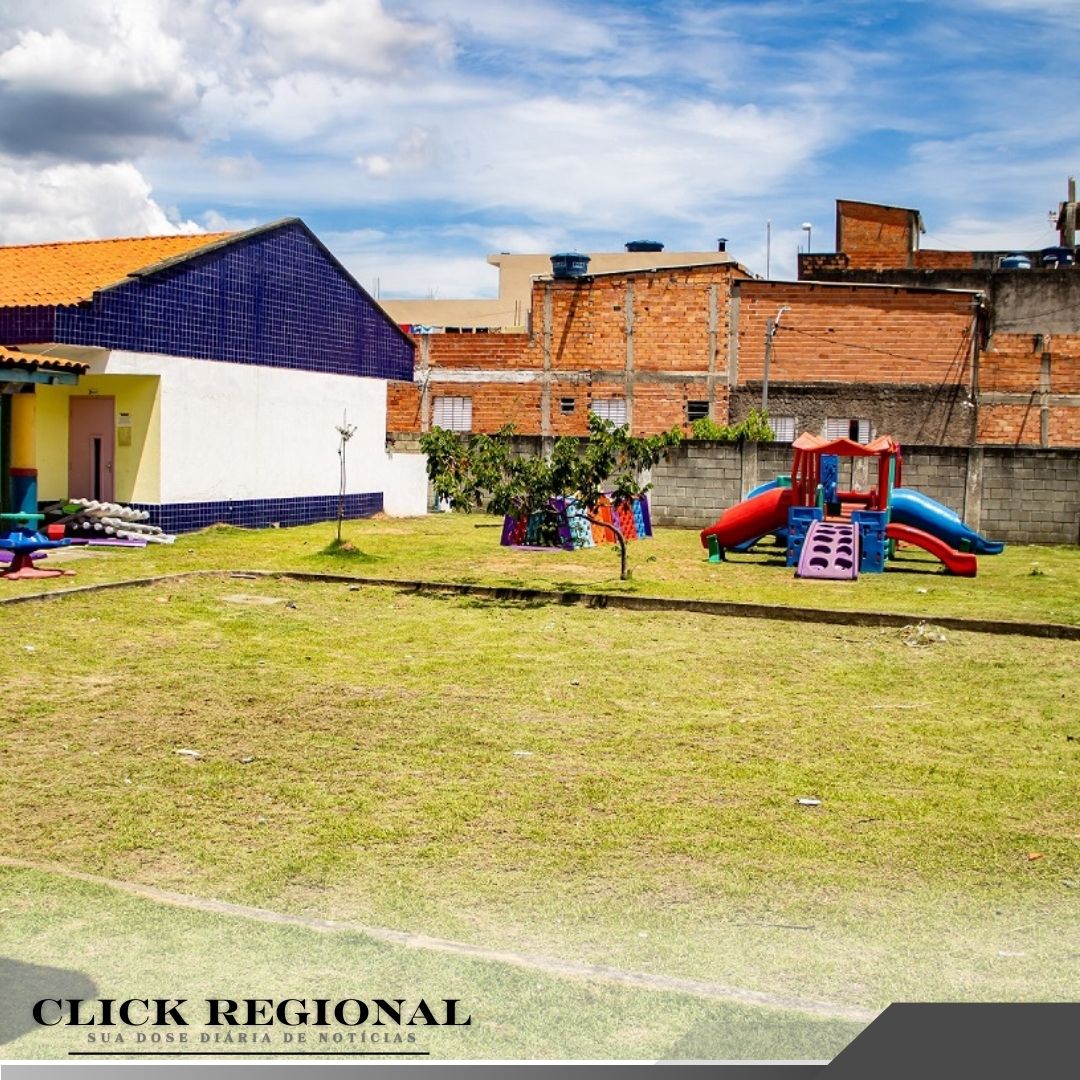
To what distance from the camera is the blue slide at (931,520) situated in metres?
18.7

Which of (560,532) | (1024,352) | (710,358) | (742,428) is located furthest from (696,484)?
(1024,352)

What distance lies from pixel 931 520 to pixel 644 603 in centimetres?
760

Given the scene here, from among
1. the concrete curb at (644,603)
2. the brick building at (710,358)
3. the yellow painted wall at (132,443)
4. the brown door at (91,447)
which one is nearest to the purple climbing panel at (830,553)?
the concrete curb at (644,603)

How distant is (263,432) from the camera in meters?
21.7

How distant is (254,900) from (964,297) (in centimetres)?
3199

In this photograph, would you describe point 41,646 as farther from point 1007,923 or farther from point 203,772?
point 1007,923

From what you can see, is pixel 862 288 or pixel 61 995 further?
pixel 862 288

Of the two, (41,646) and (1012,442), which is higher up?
(1012,442)

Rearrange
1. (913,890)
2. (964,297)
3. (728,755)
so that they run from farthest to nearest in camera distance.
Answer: (964,297) < (728,755) < (913,890)

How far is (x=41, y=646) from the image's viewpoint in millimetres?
9938

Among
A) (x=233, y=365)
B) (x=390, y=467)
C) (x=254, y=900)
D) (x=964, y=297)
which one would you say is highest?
(x=964, y=297)

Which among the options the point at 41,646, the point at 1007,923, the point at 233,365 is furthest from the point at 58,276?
the point at 1007,923

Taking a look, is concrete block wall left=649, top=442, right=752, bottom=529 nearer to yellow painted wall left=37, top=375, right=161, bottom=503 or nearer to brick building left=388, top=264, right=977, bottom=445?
yellow painted wall left=37, top=375, right=161, bottom=503

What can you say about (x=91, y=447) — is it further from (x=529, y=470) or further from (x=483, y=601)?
(x=483, y=601)
